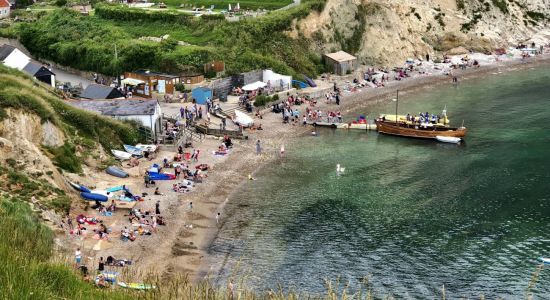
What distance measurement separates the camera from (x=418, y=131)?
66812 mm

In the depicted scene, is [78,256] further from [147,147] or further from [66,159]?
[147,147]

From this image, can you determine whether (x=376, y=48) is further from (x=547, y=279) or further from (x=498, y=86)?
(x=547, y=279)

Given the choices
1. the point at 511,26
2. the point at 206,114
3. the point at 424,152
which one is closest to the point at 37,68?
the point at 206,114

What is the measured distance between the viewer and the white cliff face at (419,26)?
92.2 m

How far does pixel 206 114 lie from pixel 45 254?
159ft

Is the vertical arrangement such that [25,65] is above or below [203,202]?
above

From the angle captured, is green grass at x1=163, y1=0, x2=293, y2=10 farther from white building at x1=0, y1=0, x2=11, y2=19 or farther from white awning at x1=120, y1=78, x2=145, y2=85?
white awning at x1=120, y1=78, x2=145, y2=85

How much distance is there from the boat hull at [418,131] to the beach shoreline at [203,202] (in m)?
7.28

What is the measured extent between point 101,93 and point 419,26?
4942 centimetres

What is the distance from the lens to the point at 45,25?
94.4m

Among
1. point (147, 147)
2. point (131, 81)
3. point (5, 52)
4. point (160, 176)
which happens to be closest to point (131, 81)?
point (131, 81)

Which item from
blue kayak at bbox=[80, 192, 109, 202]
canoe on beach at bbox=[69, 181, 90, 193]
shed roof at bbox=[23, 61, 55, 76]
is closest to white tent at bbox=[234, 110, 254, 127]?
shed roof at bbox=[23, 61, 55, 76]

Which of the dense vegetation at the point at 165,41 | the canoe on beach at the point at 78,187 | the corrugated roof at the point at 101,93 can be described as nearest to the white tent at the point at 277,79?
the dense vegetation at the point at 165,41

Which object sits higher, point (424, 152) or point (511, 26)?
point (511, 26)
